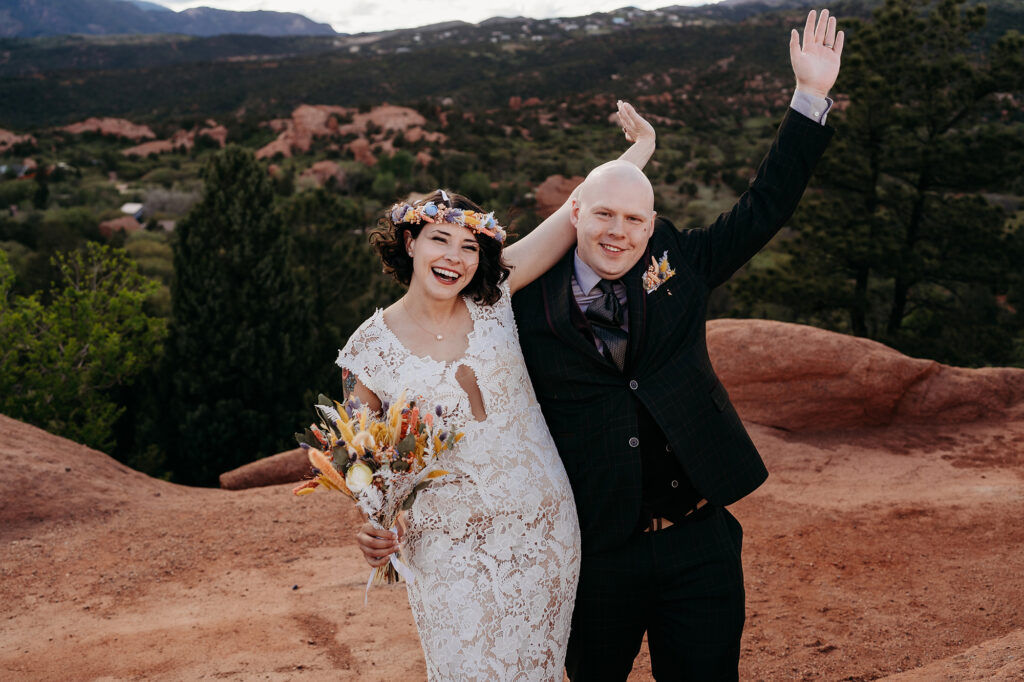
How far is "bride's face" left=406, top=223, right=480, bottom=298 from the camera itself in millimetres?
3031

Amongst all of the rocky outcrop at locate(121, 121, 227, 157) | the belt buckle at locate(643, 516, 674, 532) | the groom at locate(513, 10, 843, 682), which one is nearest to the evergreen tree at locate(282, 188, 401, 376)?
the groom at locate(513, 10, 843, 682)

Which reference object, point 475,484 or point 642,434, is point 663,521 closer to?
point 642,434

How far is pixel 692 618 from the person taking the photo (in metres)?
2.84

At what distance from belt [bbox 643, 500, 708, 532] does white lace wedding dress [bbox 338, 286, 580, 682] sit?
278 mm

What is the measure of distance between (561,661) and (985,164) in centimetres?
1903

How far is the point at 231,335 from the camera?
1434 cm

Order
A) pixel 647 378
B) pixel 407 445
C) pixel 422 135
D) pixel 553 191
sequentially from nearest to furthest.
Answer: pixel 407 445 → pixel 647 378 → pixel 553 191 → pixel 422 135

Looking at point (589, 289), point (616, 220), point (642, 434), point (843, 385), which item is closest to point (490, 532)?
point (642, 434)

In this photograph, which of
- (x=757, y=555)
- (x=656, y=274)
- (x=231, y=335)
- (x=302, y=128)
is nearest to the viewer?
(x=656, y=274)

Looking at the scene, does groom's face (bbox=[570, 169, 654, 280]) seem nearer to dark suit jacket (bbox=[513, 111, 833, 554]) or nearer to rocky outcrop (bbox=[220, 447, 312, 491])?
dark suit jacket (bbox=[513, 111, 833, 554])

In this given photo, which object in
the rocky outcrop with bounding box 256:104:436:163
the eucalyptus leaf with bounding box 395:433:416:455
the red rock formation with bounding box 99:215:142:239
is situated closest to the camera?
the eucalyptus leaf with bounding box 395:433:416:455

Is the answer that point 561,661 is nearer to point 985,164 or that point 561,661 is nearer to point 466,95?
point 985,164

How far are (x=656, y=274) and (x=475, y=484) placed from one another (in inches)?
40.9

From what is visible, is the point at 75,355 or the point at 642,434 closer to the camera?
the point at 642,434
